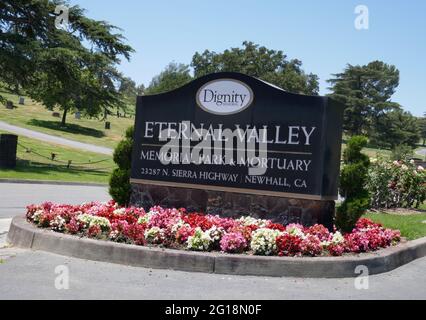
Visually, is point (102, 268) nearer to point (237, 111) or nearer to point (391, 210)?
point (237, 111)

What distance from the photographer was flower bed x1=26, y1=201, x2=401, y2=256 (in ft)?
23.1

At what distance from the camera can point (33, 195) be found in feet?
51.6

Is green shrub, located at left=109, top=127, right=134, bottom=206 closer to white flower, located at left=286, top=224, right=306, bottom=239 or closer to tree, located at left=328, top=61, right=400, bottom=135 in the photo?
white flower, located at left=286, top=224, right=306, bottom=239

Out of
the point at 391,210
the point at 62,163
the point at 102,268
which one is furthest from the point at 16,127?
the point at 102,268

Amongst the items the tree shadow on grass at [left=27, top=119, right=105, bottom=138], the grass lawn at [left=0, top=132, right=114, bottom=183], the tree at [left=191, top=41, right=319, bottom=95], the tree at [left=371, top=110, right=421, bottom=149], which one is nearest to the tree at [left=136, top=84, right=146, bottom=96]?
the tree at [left=191, top=41, right=319, bottom=95]

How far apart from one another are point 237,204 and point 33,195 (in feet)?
28.3

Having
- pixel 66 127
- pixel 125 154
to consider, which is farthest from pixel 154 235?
pixel 66 127

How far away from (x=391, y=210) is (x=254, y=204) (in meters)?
9.66

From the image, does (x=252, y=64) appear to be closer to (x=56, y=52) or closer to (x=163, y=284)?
(x=56, y=52)

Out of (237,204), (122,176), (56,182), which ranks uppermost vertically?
(122,176)

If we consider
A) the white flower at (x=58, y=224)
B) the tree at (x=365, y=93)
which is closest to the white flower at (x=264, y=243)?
the white flower at (x=58, y=224)

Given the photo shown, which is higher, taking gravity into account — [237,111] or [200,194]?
[237,111]

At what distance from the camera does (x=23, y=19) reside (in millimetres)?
27562
